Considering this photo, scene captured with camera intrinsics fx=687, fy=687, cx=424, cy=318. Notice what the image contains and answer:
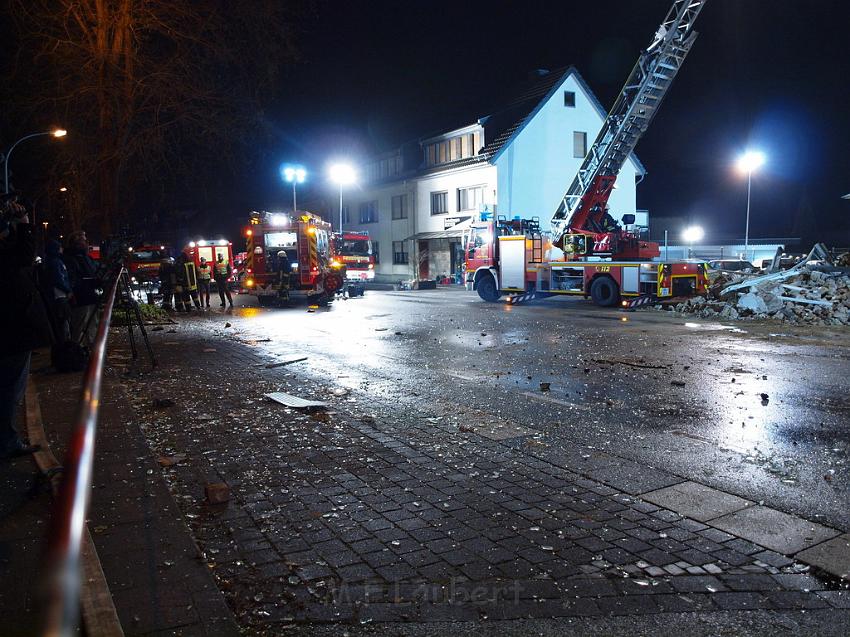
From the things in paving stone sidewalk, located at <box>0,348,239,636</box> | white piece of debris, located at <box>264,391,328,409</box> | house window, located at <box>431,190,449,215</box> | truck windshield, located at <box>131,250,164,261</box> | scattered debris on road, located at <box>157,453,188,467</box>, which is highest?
house window, located at <box>431,190,449,215</box>

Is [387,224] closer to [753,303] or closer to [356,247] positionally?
[356,247]

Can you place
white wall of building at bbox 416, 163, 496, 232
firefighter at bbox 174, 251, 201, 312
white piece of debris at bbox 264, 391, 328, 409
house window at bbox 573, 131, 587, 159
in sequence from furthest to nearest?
house window at bbox 573, 131, 587, 159 → white wall of building at bbox 416, 163, 496, 232 → firefighter at bbox 174, 251, 201, 312 → white piece of debris at bbox 264, 391, 328, 409

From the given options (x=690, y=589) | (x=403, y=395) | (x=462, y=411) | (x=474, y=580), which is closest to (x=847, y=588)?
(x=690, y=589)

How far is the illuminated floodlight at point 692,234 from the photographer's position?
160 ft

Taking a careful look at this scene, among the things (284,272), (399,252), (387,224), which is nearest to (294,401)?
(284,272)

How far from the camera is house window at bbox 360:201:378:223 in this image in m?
49.0

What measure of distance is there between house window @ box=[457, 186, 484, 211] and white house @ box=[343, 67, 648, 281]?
0.19ft

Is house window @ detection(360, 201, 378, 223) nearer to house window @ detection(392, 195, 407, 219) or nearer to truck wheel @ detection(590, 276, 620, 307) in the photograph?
house window @ detection(392, 195, 407, 219)

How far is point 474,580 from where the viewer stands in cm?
368

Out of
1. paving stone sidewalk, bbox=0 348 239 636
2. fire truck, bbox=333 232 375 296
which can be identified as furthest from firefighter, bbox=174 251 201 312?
paving stone sidewalk, bbox=0 348 239 636

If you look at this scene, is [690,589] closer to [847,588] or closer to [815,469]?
[847,588]

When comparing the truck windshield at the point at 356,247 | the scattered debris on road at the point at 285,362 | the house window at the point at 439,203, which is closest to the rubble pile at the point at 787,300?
the scattered debris on road at the point at 285,362

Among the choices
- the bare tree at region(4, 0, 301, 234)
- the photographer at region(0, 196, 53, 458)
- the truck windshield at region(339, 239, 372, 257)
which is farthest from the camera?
the truck windshield at region(339, 239, 372, 257)

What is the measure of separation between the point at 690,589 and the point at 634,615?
44 cm
